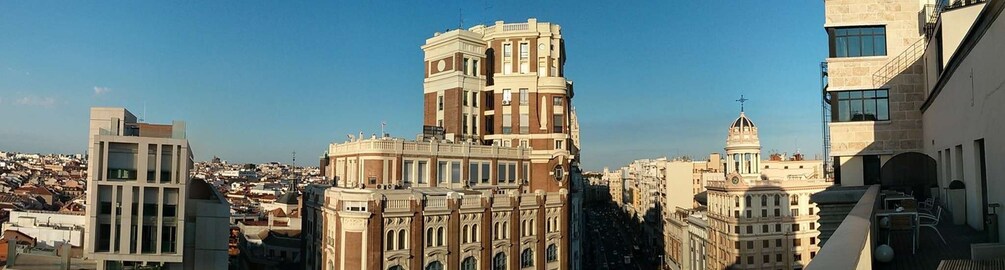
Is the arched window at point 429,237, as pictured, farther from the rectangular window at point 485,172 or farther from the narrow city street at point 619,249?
the narrow city street at point 619,249

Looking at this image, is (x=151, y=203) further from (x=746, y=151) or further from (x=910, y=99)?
(x=746, y=151)

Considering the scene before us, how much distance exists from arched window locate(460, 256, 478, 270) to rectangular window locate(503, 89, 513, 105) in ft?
52.4

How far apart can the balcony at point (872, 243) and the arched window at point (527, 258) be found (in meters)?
27.3

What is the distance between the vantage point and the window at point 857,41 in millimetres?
27875

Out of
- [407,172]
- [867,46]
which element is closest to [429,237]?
[407,172]

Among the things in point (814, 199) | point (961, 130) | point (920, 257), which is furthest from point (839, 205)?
point (920, 257)

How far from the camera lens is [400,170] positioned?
1660 inches

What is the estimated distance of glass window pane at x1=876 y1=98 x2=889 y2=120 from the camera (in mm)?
27438

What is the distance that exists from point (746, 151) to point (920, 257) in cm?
8278

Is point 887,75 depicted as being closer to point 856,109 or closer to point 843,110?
point 856,109

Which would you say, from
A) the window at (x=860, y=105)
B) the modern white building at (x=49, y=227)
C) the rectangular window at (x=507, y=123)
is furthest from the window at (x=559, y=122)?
the modern white building at (x=49, y=227)

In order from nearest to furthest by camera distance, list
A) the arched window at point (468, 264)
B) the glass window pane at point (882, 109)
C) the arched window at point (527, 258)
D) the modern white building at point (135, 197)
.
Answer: the glass window pane at point (882, 109)
the modern white building at point (135, 197)
the arched window at point (468, 264)
the arched window at point (527, 258)

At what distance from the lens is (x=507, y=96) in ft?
176

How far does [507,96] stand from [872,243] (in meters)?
44.5
